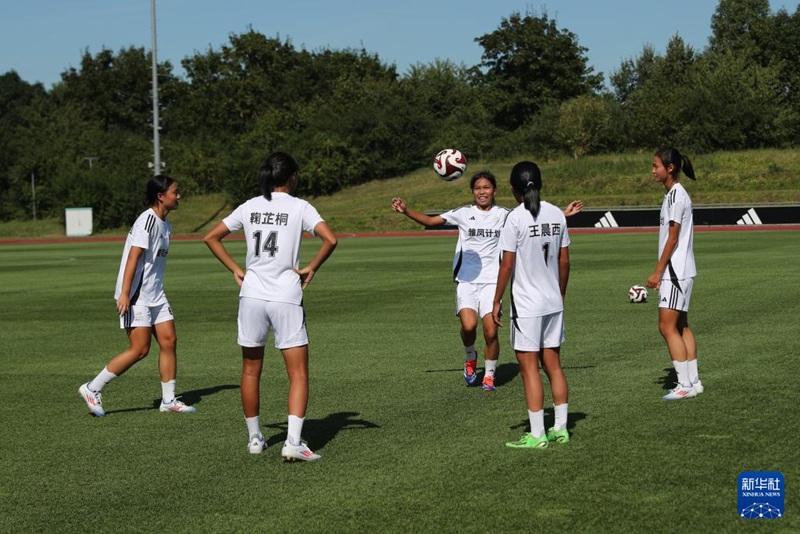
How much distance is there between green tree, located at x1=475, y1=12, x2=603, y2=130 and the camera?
90.8m

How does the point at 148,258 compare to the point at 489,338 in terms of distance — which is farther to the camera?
the point at 489,338

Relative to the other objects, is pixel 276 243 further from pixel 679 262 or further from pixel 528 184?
pixel 679 262

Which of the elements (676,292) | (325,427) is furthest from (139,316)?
(676,292)

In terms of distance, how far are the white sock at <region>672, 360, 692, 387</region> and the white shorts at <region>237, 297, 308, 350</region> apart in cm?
369

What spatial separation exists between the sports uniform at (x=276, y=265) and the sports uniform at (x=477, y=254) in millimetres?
3581

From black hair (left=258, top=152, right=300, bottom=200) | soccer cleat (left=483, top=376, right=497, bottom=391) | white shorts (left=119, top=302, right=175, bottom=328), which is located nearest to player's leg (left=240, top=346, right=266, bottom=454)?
black hair (left=258, top=152, right=300, bottom=200)

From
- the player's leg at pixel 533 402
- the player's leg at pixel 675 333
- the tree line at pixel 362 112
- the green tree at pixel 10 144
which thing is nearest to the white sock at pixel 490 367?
the player's leg at pixel 675 333

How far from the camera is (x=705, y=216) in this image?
52750 mm

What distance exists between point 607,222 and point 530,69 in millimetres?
39518

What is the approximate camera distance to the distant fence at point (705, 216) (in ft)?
168

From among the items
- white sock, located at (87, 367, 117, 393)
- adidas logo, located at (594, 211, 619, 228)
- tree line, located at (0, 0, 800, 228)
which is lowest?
adidas logo, located at (594, 211, 619, 228)

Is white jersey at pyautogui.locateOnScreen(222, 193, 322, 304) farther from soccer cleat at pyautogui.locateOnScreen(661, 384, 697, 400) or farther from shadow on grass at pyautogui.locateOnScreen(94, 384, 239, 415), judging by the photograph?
soccer cleat at pyautogui.locateOnScreen(661, 384, 697, 400)

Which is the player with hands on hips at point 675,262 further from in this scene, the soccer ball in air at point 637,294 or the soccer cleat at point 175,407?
the soccer cleat at point 175,407

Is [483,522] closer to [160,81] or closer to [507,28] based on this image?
[507,28]
